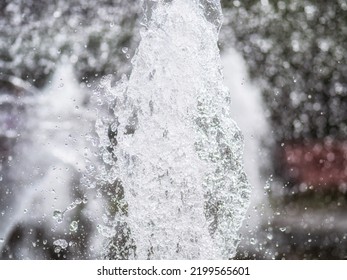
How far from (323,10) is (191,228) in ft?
13.4

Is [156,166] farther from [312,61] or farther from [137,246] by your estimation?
[312,61]

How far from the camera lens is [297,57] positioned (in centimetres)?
562

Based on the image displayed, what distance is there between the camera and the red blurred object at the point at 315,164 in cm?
450

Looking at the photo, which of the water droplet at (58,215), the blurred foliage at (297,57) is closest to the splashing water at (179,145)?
the water droplet at (58,215)

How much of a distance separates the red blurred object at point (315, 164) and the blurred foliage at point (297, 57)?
0.41 ft

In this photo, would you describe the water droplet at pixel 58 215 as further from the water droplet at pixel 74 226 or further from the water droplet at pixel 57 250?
the water droplet at pixel 57 250

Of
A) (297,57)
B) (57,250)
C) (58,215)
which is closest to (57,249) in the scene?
(57,250)

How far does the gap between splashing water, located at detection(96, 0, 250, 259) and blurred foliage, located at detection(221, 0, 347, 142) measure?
102 inches

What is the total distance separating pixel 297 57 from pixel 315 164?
1.36 metres

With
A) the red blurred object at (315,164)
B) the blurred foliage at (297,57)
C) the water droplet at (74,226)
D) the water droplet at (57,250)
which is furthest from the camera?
the blurred foliage at (297,57)

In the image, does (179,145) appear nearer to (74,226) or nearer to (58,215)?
(74,226)

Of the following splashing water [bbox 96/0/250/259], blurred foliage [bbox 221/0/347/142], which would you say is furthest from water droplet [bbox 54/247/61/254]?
blurred foliage [bbox 221/0/347/142]

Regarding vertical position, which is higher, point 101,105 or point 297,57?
point 297,57

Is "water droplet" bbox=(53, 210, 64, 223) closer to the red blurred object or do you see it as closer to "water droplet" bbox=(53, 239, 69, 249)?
"water droplet" bbox=(53, 239, 69, 249)
